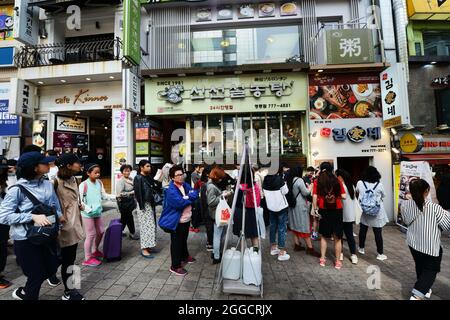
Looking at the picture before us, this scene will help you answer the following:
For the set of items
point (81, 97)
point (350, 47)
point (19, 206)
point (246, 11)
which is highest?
point (246, 11)

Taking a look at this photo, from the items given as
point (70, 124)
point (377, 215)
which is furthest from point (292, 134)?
point (70, 124)

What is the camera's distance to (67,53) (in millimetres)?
11188

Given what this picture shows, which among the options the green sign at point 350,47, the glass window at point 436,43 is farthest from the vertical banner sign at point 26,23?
the glass window at point 436,43

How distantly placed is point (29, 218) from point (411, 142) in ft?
35.1

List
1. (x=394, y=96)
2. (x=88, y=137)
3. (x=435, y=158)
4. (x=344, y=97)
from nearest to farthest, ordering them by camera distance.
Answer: (x=394, y=96), (x=435, y=158), (x=344, y=97), (x=88, y=137)

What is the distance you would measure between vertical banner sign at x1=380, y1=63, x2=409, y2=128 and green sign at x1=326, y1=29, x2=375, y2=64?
106 cm

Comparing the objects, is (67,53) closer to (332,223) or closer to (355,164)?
(332,223)

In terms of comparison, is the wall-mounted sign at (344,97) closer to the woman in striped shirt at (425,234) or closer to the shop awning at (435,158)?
the shop awning at (435,158)

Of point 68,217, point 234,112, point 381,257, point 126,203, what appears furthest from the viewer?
point 234,112

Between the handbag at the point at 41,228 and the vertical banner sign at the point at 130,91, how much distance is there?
24.2 ft

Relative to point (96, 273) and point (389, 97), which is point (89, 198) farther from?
point (389, 97)

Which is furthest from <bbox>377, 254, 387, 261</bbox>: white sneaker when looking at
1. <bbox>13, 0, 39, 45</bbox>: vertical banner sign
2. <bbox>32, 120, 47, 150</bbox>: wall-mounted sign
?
<bbox>13, 0, 39, 45</bbox>: vertical banner sign

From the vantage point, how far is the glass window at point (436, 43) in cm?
934

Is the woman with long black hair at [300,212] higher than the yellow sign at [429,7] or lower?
lower
